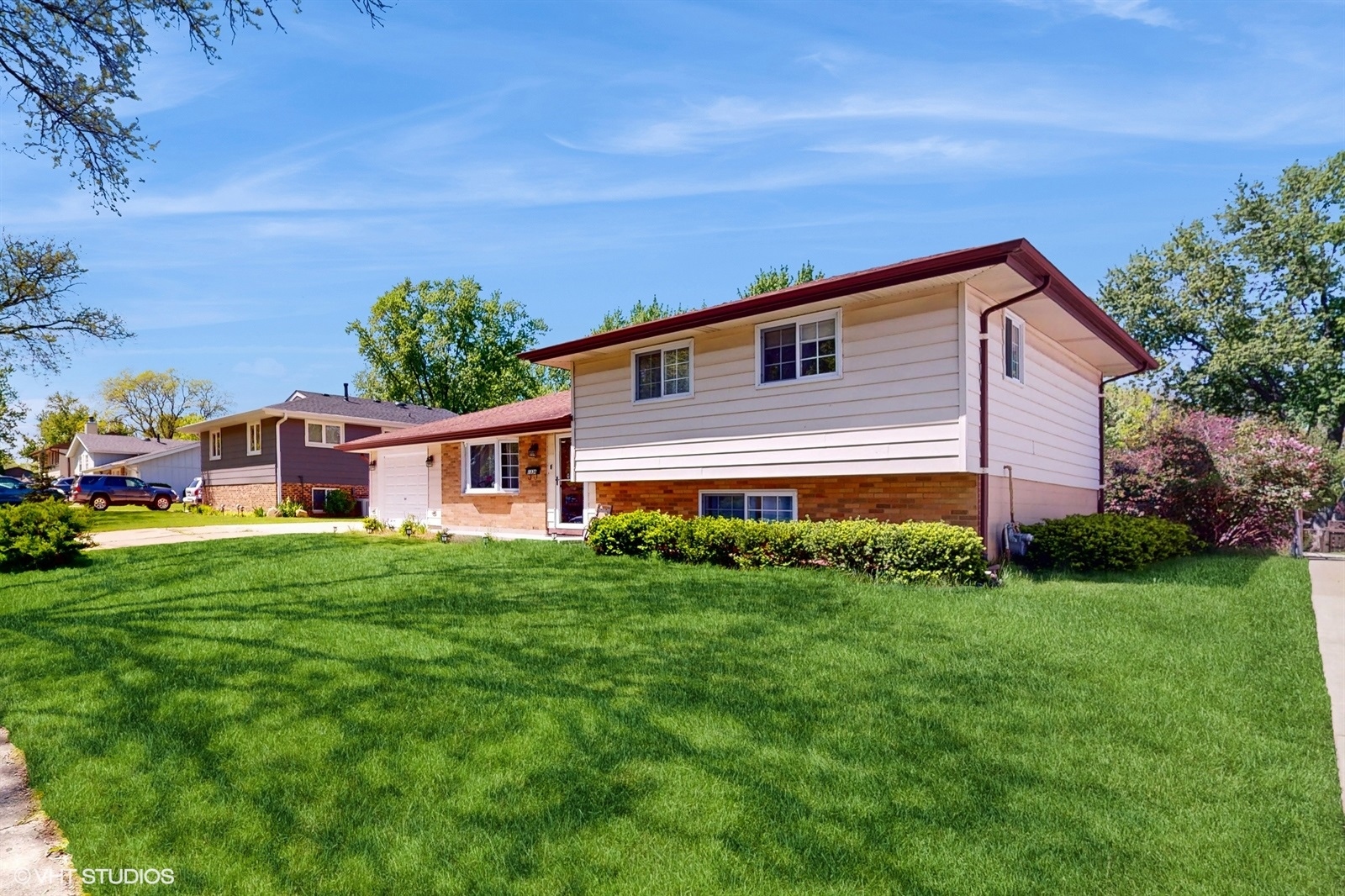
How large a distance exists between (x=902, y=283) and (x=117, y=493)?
107 feet

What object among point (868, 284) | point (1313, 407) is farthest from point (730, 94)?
point (1313, 407)

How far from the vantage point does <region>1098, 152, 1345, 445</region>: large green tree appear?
24.7 metres

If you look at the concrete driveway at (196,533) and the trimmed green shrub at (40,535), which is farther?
the concrete driveway at (196,533)

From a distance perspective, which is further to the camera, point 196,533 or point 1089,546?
point 196,533

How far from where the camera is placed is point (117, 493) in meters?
29.9

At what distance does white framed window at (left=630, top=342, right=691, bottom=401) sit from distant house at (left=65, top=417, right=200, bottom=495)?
3850cm

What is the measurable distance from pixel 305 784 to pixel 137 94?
9.21 meters

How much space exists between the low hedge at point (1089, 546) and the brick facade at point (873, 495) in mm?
1693

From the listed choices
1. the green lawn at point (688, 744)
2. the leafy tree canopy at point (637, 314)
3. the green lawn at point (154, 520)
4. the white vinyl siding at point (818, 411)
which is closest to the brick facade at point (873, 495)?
the white vinyl siding at point (818, 411)

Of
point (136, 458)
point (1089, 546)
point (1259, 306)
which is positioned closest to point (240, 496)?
point (136, 458)

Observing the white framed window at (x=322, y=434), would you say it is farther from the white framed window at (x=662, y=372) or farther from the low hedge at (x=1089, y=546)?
the low hedge at (x=1089, y=546)

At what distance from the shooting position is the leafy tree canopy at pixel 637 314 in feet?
135

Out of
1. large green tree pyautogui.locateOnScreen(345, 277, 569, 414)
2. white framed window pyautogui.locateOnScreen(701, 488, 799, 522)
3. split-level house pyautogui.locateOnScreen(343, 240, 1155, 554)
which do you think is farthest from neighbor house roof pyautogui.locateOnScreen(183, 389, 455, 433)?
white framed window pyautogui.locateOnScreen(701, 488, 799, 522)

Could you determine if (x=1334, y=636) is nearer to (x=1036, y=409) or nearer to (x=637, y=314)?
(x=1036, y=409)
